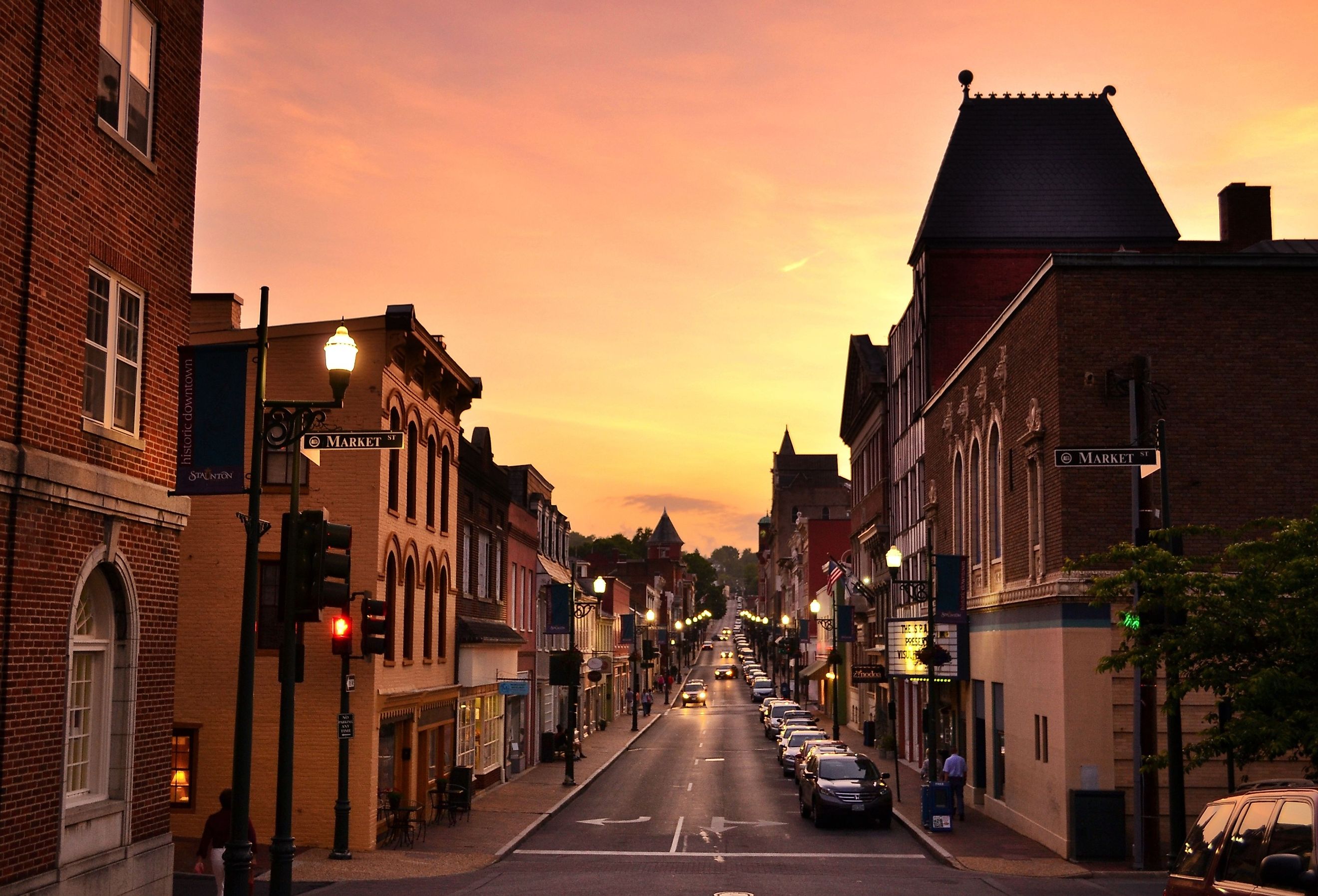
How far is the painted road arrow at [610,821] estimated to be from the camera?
32688mm

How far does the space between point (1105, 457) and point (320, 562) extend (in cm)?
1112

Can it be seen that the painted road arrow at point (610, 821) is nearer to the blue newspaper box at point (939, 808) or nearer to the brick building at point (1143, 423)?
the blue newspaper box at point (939, 808)

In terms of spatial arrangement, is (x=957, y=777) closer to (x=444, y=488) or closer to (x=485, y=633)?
(x=485, y=633)

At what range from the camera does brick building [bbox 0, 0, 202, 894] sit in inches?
545

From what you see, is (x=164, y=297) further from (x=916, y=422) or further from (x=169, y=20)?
(x=916, y=422)

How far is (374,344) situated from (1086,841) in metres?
17.4

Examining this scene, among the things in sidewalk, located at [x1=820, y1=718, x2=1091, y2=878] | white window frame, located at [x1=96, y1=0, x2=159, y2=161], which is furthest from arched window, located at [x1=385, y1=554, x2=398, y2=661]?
white window frame, located at [x1=96, y1=0, x2=159, y2=161]

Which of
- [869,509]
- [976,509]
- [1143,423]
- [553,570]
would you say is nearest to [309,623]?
[1143,423]

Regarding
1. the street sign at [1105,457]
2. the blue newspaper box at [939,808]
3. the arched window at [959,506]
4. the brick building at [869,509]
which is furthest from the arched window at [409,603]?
the brick building at [869,509]

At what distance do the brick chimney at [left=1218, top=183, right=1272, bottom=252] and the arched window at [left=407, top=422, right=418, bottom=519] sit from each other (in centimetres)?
2851

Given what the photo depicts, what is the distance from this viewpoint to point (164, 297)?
17484mm

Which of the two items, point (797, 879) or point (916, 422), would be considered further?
point (916, 422)

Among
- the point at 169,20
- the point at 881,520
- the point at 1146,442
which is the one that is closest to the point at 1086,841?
the point at 1146,442

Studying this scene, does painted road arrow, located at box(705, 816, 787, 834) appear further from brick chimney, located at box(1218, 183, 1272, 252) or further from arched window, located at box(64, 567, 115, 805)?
brick chimney, located at box(1218, 183, 1272, 252)
